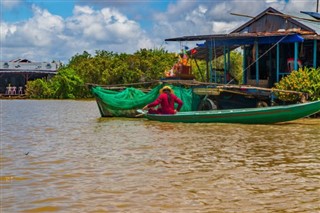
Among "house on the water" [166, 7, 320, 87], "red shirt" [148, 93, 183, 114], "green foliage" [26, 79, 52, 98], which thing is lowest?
"green foliage" [26, 79, 52, 98]

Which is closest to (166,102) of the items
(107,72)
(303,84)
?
(303,84)

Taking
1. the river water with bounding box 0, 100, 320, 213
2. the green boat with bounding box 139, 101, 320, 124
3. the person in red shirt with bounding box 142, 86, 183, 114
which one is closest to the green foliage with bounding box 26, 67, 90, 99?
the person in red shirt with bounding box 142, 86, 183, 114

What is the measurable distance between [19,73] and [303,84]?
138 feet

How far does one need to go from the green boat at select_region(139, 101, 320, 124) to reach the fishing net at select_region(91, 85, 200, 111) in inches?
85.1

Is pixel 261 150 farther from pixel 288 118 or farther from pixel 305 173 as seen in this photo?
pixel 288 118

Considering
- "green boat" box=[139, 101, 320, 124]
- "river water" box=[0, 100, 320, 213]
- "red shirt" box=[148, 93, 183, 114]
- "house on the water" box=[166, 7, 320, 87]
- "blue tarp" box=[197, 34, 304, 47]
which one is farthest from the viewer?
"house on the water" box=[166, 7, 320, 87]

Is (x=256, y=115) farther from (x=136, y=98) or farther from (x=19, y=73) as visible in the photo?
(x=19, y=73)

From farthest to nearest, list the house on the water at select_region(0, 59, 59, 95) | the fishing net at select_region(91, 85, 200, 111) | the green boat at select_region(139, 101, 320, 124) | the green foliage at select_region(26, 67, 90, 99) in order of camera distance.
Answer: the house on the water at select_region(0, 59, 59, 95), the green foliage at select_region(26, 67, 90, 99), the fishing net at select_region(91, 85, 200, 111), the green boat at select_region(139, 101, 320, 124)

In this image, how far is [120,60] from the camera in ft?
161

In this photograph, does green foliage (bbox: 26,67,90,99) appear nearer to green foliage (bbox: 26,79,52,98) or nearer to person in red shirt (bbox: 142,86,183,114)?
green foliage (bbox: 26,79,52,98)

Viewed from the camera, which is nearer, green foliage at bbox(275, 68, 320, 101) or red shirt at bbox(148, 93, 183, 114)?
red shirt at bbox(148, 93, 183, 114)

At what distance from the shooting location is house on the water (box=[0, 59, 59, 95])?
5444 cm

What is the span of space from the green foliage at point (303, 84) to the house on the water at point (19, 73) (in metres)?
39.8

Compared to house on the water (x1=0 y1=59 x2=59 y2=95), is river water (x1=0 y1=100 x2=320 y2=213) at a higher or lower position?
lower
